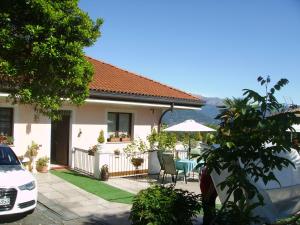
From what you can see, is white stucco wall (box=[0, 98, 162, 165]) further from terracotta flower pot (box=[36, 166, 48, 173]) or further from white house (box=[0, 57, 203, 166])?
terracotta flower pot (box=[36, 166, 48, 173])

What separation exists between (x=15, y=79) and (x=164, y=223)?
4.63 meters

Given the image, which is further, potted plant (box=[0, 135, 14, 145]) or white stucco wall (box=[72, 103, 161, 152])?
white stucco wall (box=[72, 103, 161, 152])

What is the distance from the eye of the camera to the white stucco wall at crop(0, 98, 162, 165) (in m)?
13.6

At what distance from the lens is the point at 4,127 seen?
13406 millimetres

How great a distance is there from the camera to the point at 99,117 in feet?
52.3

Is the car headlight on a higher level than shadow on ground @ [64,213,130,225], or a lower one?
higher

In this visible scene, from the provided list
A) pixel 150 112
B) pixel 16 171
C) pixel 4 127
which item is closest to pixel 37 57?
pixel 16 171

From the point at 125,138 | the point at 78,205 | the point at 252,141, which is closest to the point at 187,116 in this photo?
the point at 125,138

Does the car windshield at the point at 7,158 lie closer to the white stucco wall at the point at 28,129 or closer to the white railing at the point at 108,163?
the white stucco wall at the point at 28,129

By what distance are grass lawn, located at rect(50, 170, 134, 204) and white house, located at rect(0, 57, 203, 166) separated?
4.08 ft

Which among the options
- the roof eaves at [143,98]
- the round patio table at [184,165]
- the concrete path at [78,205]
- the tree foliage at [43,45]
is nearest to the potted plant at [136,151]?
the round patio table at [184,165]

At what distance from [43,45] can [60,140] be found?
8.71m

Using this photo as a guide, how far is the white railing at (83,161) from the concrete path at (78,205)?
6.56ft

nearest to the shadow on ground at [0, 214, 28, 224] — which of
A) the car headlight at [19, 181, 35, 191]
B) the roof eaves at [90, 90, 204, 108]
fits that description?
the car headlight at [19, 181, 35, 191]
